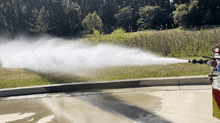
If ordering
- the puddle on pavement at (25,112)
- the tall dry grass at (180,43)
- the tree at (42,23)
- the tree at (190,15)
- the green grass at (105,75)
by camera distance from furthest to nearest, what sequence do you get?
the tree at (42,23), the tree at (190,15), the tall dry grass at (180,43), the green grass at (105,75), the puddle on pavement at (25,112)

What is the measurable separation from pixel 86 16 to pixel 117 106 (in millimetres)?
38914

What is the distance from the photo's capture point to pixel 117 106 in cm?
465

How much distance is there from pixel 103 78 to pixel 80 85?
854 mm

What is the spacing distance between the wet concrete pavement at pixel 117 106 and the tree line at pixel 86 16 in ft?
108

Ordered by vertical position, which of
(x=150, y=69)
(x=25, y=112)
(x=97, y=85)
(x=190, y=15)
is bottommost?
(x=25, y=112)

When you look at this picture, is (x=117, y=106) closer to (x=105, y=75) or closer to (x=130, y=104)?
(x=130, y=104)

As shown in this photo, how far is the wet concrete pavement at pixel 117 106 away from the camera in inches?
157

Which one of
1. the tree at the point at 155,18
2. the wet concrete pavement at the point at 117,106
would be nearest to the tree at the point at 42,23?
the tree at the point at 155,18

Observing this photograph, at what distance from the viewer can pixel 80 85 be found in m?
6.19

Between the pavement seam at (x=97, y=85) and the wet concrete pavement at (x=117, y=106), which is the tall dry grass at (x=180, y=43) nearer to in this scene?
the pavement seam at (x=97, y=85)

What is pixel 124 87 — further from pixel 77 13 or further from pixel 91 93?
pixel 77 13

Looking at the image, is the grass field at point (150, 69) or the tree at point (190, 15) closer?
the grass field at point (150, 69)

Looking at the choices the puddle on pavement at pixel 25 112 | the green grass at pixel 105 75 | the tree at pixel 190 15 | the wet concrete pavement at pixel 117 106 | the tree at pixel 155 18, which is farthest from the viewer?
the tree at pixel 155 18

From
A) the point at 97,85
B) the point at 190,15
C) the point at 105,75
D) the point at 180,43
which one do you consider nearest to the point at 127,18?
the point at 190,15
